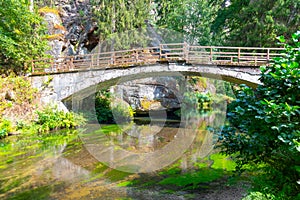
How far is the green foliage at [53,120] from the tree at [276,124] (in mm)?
10242

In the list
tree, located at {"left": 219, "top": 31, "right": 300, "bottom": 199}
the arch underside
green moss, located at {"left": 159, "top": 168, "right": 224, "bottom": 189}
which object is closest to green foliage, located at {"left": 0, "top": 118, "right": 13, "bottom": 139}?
the arch underside

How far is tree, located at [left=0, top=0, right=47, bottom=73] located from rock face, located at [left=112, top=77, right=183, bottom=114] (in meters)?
6.42

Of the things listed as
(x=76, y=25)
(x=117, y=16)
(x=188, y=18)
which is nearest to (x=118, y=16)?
(x=117, y=16)

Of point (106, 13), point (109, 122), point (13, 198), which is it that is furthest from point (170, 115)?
point (13, 198)

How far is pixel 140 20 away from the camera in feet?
64.1

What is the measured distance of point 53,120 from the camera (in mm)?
12195

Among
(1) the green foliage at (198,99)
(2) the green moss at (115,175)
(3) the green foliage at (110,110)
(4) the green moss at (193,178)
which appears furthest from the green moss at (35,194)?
(1) the green foliage at (198,99)

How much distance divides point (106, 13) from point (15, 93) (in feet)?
32.8

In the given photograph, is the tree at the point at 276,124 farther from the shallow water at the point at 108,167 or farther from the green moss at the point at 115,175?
the green moss at the point at 115,175

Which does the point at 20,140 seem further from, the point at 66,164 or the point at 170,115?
the point at 170,115

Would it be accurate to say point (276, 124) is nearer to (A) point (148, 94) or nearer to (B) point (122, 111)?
(B) point (122, 111)

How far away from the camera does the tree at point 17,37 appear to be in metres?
12.5

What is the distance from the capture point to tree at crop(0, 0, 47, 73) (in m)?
12.5

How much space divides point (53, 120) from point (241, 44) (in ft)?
40.3
